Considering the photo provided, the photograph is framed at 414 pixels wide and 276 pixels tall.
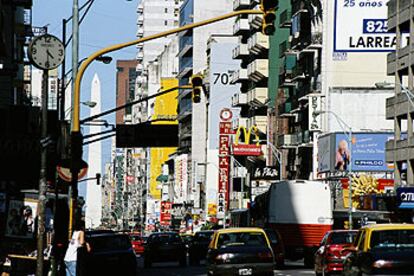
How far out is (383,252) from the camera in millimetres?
24109

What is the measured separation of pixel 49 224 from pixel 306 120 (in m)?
64.0

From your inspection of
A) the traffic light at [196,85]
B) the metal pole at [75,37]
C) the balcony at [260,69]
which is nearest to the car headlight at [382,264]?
the traffic light at [196,85]

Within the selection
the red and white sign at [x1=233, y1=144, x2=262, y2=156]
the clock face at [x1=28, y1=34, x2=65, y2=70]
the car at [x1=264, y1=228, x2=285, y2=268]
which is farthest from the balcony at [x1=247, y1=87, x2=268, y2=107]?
the clock face at [x1=28, y1=34, x2=65, y2=70]

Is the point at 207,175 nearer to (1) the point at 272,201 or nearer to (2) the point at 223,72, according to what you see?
(2) the point at 223,72

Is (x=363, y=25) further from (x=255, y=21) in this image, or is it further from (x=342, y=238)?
(x=342, y=238)

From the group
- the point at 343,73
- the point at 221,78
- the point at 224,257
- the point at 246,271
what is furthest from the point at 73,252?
the point at 221,78

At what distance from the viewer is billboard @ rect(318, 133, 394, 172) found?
3602 inches

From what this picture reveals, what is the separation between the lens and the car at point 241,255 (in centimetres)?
3406

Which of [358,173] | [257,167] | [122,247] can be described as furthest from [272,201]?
[257,167]

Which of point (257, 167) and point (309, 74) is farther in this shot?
point (257, 167)

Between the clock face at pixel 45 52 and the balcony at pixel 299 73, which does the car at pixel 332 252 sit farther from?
the balcony at pixel 299 73

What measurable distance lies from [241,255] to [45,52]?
859cm

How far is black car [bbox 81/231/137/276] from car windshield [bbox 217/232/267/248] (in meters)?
6.79

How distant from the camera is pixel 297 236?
56.1 metres
